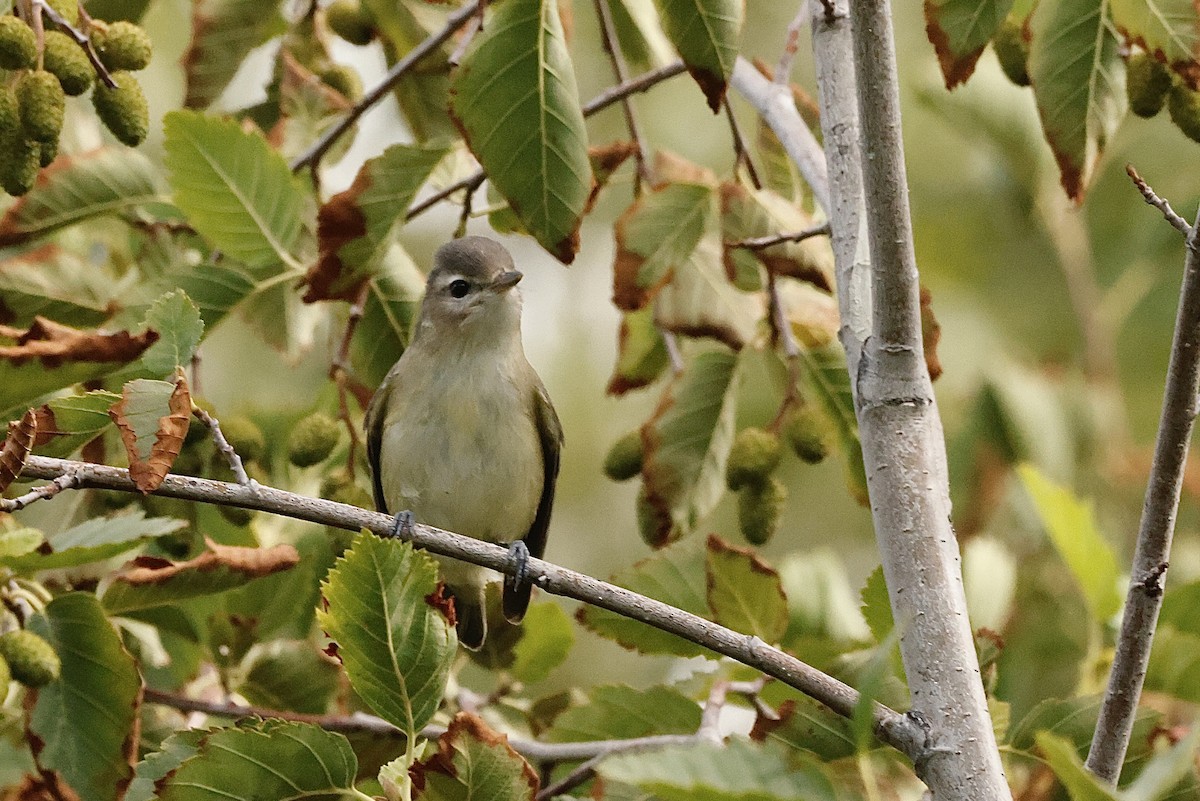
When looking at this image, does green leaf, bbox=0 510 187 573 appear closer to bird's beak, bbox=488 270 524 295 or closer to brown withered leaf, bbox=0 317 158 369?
brown withered leaf, bbox=0 317 158 369

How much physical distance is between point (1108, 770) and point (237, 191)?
196 centimetres

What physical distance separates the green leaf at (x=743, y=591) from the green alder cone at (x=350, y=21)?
63.7 inches

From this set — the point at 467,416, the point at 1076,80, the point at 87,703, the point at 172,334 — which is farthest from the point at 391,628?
the point at 467,416

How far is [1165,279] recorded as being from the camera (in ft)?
20.3

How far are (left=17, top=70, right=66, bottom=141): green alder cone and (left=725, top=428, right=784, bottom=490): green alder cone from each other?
140 centimetres

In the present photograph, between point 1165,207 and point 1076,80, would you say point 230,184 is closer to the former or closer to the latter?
point 1076,80

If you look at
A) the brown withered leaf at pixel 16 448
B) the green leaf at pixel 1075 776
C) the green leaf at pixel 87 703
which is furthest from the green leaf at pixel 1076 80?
the green leaf at pixel 87 703

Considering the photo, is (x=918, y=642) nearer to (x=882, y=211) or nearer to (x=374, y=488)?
(x=882, y=211)

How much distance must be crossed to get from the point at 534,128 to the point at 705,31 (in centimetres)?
36

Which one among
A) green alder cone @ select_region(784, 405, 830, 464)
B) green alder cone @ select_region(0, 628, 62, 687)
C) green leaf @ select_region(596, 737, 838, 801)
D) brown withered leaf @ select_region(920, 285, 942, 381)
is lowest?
green alder cone @ select_region(0, 628, 62, 687)

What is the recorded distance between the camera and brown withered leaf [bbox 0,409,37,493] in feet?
6.18

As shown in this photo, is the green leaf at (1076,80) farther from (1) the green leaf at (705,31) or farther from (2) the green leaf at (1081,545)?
(2) the green leaf at (1081,545)

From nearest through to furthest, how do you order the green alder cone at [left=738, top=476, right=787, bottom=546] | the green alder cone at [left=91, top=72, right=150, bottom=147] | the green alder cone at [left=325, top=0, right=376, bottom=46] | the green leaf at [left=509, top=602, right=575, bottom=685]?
the green alder cone at [left=91, top=72, right=150, bottom=147] → the green alder cone at [left=738, top=476, right=787, bottom=546] → the green leaf at [left=509, top=602, right=575, bottom=685] → the green alder cone at [left=325, top=0, right=376, bottom=46]

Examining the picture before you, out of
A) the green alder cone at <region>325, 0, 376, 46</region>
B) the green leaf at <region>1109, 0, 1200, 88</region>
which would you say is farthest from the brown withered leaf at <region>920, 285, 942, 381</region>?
the green alder cone at <region>325, 0, 376, 46</region>
